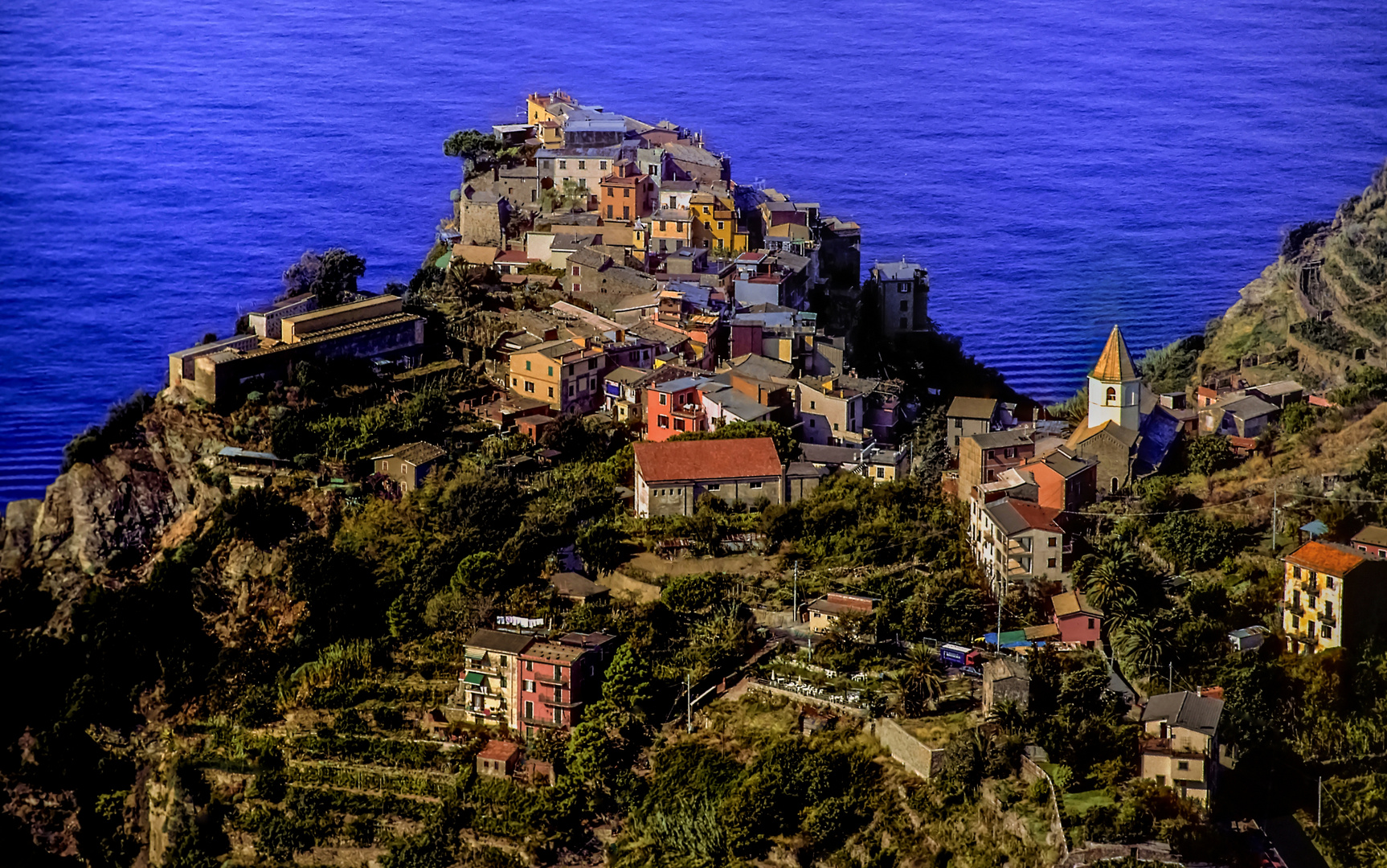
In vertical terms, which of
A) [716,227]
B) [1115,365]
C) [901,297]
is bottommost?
[1115,365]

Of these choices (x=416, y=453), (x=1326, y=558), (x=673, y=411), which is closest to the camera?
(x=1326, y=558)

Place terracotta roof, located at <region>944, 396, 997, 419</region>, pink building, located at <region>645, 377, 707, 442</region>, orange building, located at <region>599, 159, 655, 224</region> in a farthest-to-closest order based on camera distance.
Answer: orange building, located at <region>599, 159, 655, 224</region>, pink building, located at <region>645, 377, 707, 442</region>, terracotta roof, located at <region>944, 396, 997, 419</region>

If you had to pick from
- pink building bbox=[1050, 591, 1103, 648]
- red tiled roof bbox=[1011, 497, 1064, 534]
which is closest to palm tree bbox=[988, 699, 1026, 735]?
pink building bbox=[1050, 591, 1103, 648]

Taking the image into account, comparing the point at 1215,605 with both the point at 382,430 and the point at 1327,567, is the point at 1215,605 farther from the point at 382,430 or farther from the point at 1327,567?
the point at 382,430

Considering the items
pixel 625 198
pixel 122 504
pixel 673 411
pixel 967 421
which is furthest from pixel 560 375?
pixel 625 198

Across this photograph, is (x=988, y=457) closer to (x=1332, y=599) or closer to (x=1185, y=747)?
(x=1332, y=599)

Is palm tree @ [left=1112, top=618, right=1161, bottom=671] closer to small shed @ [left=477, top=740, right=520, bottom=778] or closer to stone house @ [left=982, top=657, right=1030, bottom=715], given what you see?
stone house @ [left=982, top=657, right=1030, bottom=715]

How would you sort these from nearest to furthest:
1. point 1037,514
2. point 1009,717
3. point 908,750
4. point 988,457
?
1. point 1009,717
2. point 908,750
3. point 1037,514
4. point 988,457
